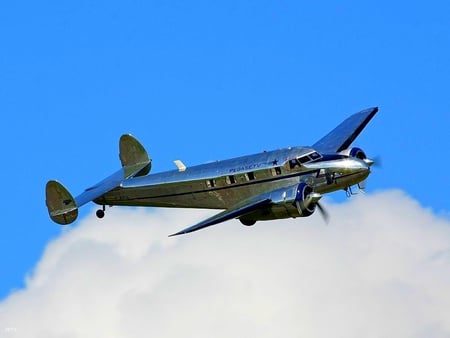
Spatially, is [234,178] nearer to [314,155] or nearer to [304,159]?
[304,159]

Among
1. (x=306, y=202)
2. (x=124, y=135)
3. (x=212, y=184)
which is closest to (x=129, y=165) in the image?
(x=124, y=135)

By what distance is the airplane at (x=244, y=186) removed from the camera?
60.6m

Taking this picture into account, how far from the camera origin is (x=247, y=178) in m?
62.2

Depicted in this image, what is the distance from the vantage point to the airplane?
60562 millimetres

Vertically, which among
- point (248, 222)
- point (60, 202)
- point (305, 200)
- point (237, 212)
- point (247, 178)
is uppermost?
point (60, 202)

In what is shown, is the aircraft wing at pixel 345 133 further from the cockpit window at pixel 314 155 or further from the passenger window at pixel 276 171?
the passenger window at pixel 276 171

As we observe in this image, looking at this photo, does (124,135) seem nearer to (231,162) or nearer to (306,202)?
(231,162)

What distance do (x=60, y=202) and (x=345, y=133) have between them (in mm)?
13399

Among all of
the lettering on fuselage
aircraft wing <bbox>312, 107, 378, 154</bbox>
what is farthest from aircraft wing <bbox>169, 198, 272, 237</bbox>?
aircraft wing <bbox>312, 107, 378, 154</bbox>

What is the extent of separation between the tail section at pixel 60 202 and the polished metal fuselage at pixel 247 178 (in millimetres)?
3378

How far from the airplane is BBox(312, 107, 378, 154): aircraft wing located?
0.09 meters

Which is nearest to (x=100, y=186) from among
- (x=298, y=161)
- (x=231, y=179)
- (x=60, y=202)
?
(x=60, y=202)

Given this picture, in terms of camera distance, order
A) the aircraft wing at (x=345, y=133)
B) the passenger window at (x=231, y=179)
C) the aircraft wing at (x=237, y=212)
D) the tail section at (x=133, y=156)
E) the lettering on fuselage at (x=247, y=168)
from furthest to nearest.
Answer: the tail section at (x=133, y=156), the aircraft wing at (x=345, y=133), the passenger window at (x=231, y=179), the lettering on fuselage at (x=247, y=168), the aircraft wing at (x=237, y=212)

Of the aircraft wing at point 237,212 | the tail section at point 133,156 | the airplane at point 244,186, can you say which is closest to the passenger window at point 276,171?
the airplane at point 244,186
